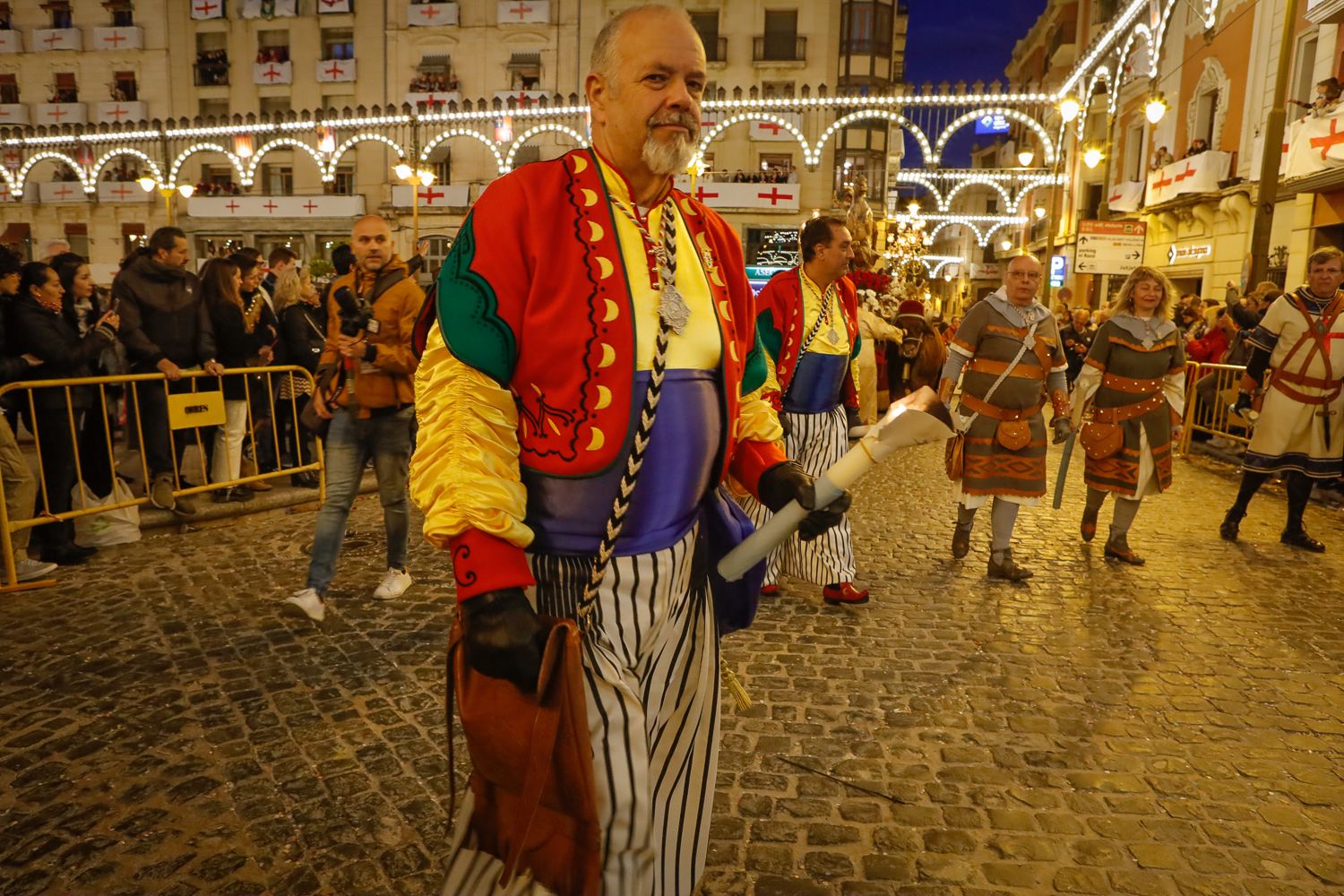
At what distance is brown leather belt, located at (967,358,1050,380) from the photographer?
5.91 m

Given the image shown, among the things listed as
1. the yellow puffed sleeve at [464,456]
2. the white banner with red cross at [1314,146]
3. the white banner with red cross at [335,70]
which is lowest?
the yellow puffed sleeve at [464,456]

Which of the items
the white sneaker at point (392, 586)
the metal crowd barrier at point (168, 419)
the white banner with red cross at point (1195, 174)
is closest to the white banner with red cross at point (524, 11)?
the white banner with red cross at point (1195, 174)

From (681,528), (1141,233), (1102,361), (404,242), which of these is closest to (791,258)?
(1141,233)

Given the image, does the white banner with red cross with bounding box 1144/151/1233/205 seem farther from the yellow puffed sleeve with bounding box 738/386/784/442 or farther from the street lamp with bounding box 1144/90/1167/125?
the yellow puffed sleeve with bounding box 738/386/784/442

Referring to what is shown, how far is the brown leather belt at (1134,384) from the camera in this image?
6336mm

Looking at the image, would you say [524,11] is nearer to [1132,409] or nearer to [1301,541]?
[1132,409]

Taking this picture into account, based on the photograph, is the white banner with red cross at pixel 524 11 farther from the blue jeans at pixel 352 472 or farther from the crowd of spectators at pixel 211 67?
the blue jeans at pixel 352 472

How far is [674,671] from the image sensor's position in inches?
75.5

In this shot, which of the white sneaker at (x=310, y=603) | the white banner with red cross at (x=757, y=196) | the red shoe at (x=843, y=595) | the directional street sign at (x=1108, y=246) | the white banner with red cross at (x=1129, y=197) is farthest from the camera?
the white banner with red cross at (x=757, y=196)

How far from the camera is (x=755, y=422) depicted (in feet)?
6.92

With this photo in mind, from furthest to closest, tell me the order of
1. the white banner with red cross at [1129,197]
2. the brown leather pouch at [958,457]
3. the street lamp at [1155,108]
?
the white banner with red cross at [1129,197] < the street lamp at [1155,108] < the brown leather pouch at [958,457]

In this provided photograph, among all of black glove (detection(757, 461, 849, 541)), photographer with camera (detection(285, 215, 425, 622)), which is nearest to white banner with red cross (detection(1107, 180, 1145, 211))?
photographer with camera (detection(285, 215, 425, 622))

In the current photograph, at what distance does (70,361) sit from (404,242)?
30.4 m

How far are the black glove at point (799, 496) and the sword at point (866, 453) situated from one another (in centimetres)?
2
